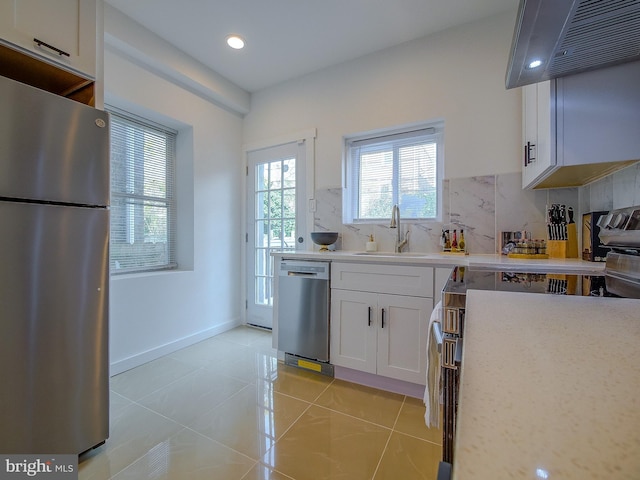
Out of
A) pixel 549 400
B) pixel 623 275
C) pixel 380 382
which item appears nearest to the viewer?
pixel 549 400

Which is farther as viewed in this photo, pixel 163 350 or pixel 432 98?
pixel 163 350

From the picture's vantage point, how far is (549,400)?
0.87 feet

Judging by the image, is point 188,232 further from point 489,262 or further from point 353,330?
point 489,262

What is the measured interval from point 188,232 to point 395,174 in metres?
2.11

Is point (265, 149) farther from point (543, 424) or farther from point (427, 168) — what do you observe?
point (543, 424)

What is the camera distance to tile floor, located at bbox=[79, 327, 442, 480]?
4.10 feet

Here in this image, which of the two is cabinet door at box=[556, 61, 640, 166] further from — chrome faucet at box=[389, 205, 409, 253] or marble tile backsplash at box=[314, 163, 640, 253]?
chrome faucet at box=[389, 205, 409, 253]

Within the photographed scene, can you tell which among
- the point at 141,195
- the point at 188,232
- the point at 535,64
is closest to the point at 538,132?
the point at 535,64

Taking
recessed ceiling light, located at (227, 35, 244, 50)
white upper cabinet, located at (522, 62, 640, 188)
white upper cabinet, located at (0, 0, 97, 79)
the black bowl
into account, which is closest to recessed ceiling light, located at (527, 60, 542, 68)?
white upper cabinet, located at (522, 62, 640, 188)

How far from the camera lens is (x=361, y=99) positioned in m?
2.60

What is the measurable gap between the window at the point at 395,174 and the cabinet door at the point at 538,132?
0.64 meters

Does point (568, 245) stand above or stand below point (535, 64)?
below

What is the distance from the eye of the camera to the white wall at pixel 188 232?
2193 mm

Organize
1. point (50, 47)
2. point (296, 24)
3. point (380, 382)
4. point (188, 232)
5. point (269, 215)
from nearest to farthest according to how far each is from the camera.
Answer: point (50, 47), point (380, 382), point (296, 24), point (188, 232), point (269, 215)
